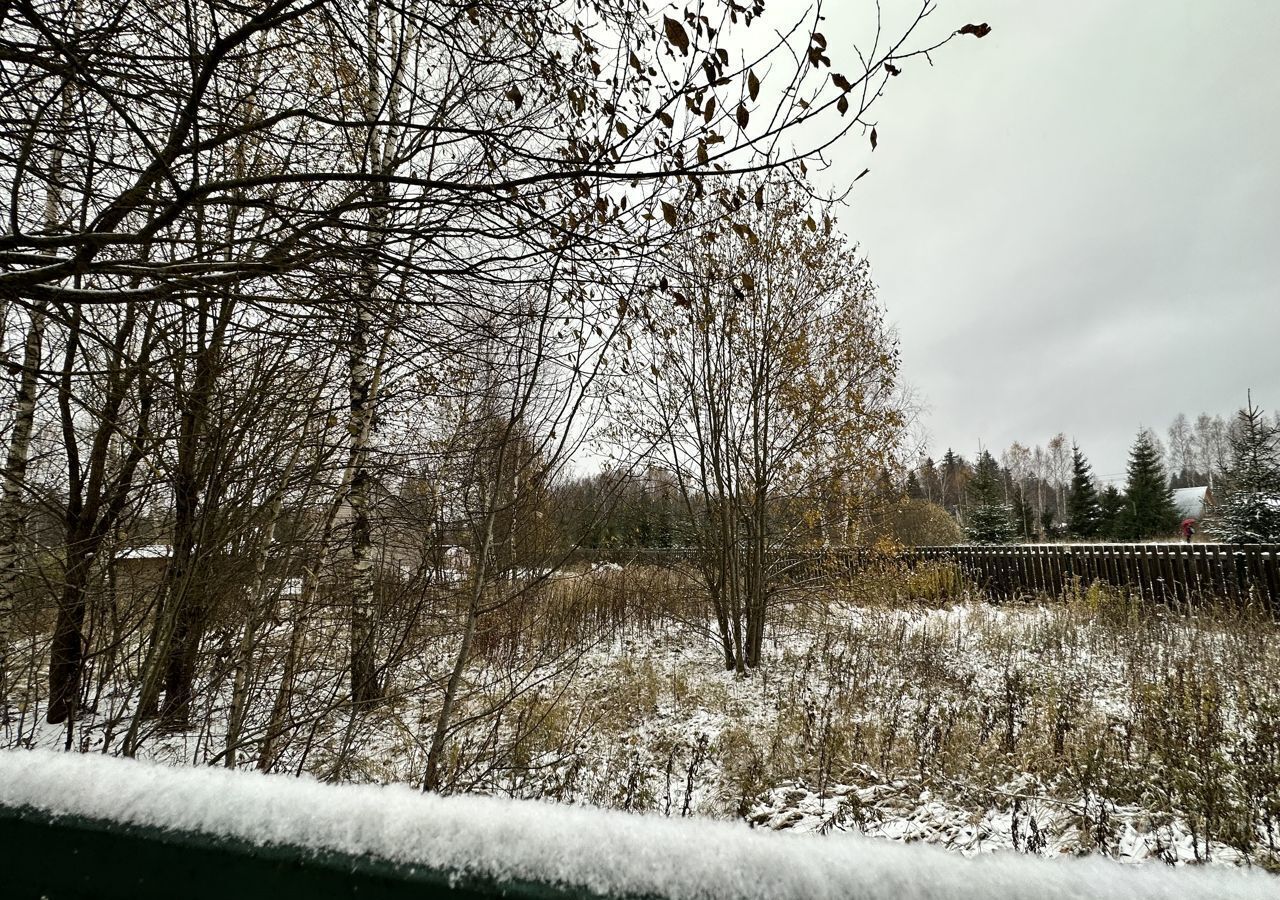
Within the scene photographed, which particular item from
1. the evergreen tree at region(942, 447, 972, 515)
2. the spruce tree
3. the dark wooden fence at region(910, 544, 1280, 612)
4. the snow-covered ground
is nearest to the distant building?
the spruce tree

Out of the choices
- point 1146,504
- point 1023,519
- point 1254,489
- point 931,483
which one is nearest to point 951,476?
point 931,483

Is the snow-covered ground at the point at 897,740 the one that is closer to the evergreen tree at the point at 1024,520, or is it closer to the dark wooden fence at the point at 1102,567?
the dark wooden fence at the point at 1102,567

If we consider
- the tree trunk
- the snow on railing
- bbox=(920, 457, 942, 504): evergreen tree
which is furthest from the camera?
bbox=(920, 457, 942, 504): evergreen tree

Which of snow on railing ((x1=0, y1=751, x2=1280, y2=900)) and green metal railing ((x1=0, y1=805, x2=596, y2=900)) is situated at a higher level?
snow on railing ((x1=0, y1=751, x2=1280, y2=900))

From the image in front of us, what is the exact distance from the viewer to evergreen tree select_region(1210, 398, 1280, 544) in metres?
15.5

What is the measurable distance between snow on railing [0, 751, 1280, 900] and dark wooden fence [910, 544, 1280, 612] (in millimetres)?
10651

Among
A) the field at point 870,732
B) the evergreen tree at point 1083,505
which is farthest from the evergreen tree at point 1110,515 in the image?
the field at point 870,732

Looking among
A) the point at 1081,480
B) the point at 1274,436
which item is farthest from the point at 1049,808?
the point at 1081,480

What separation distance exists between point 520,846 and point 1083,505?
3955cm

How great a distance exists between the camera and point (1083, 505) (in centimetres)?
3095

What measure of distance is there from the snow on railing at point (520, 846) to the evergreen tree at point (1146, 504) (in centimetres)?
3750

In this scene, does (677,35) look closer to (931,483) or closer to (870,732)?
(870,732)

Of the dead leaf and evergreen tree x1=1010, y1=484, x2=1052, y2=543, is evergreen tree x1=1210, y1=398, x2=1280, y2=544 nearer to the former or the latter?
evergreen tree x1=1010, y1=484, x2=1052, y2=543

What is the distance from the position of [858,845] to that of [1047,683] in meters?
6.80
